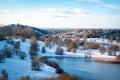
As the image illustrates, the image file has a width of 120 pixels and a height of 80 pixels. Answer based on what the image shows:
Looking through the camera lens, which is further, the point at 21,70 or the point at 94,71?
the point at 94,71

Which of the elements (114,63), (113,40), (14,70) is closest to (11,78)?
(14,70)

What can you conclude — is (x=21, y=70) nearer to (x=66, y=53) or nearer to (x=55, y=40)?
(x=66, y=53)

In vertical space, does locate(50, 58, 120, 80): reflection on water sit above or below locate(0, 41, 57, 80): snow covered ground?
below

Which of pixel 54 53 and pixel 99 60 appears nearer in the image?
pixel 99 60

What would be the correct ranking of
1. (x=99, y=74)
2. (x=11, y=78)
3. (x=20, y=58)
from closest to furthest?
1. (x=11, y=78)
2. (x=99, y=74)
3. (x=20, y=58)

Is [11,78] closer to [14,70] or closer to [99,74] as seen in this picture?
[14,70]

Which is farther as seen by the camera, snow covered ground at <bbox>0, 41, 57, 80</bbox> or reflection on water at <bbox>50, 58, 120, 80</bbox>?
reflection on water at <bbox>50, 58, 120, 80</bbox>

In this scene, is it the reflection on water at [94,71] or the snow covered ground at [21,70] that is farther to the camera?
the reflection on water at [94,71]

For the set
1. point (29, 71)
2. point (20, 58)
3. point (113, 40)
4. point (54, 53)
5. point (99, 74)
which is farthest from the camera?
point (113, 40)

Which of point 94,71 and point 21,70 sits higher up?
point 21,70

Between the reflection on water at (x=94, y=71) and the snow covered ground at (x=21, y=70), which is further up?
the snow covered ground at (x=21, y=70)
